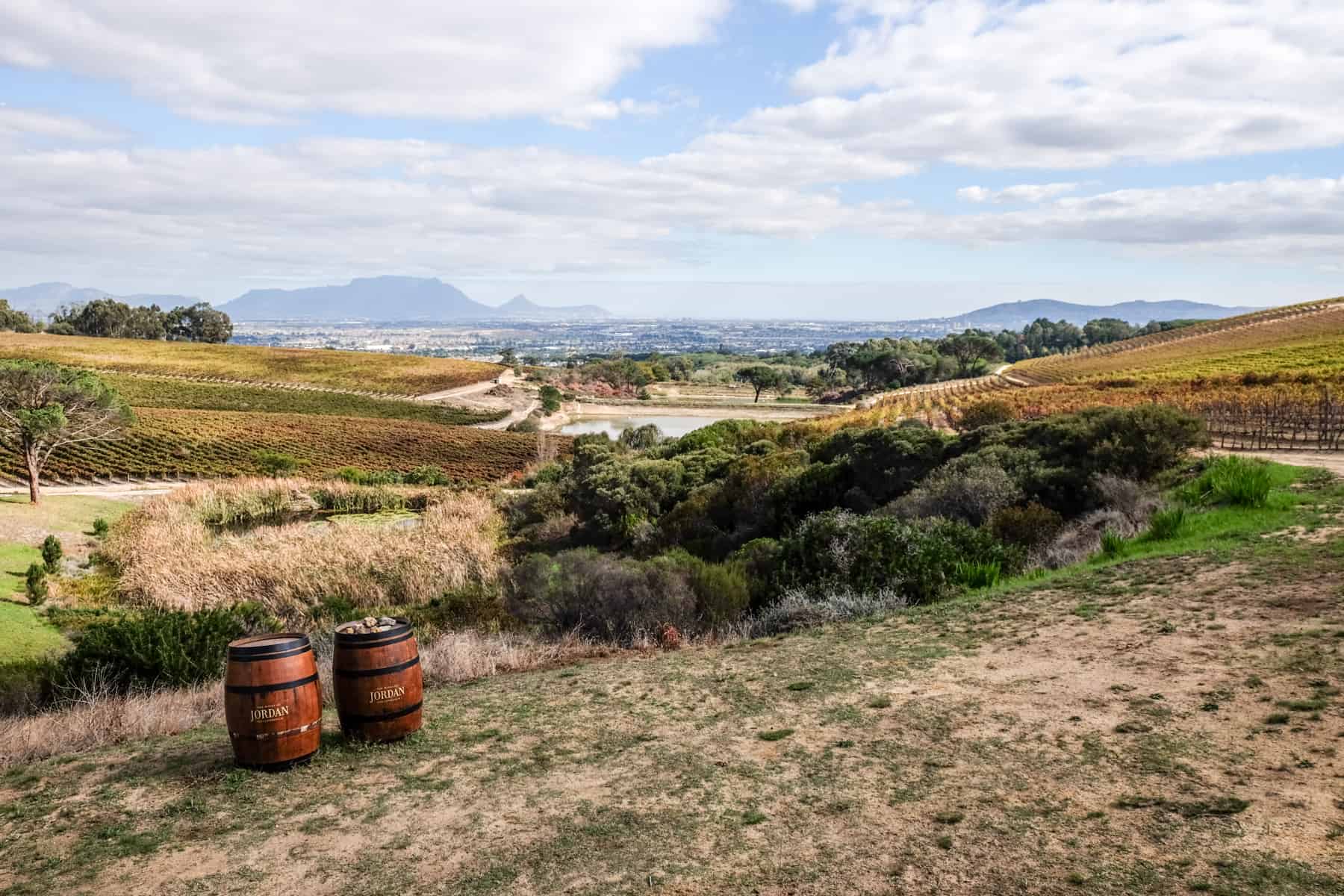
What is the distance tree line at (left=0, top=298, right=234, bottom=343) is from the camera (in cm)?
12344

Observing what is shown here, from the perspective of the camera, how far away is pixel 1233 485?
1200cm

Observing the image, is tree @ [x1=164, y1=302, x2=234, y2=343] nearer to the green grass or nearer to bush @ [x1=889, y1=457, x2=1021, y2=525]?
the green grass

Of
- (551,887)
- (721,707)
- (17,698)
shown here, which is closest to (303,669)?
(551,887)

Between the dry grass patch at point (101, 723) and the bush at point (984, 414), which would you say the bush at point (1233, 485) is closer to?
the dry grass patch at point (101, 723)

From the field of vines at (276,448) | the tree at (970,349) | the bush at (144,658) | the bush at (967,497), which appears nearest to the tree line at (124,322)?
the field of vines at (276,448)

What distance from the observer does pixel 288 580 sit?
677 inches

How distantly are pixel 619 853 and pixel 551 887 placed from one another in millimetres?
455

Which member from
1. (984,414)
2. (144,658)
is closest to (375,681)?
(144,658)

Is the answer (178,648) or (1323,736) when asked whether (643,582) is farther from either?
(1323,736)

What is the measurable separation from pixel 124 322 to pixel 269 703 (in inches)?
5668

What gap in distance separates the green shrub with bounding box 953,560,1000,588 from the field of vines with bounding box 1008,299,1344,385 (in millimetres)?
37084

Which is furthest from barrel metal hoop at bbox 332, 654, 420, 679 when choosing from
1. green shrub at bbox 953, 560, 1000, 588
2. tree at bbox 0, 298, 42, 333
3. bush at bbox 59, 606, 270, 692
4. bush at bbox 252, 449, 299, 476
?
tree at bbox 0, 298, 42, 333

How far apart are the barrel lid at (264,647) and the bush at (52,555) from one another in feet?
64.7

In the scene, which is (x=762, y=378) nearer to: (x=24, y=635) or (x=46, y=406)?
(x=46, y=406)
